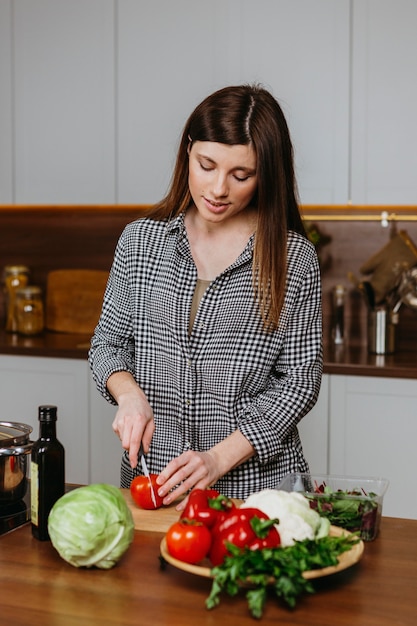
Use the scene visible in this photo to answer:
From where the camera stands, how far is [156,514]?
1.56m

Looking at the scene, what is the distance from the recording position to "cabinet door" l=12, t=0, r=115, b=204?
3.50 m

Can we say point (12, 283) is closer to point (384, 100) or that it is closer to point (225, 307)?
point (384, 100)

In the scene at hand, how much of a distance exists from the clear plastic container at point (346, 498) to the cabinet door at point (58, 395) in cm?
194

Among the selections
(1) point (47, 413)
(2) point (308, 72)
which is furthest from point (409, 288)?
(1) point (47, 413)

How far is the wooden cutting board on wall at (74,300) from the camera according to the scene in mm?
3742

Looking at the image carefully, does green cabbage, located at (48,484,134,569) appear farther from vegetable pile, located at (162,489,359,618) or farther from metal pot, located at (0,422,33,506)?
metal pot, located at (0,422,33,506)

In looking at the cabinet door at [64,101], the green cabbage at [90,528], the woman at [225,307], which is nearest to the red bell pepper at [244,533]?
the green cabbage at [90,528]

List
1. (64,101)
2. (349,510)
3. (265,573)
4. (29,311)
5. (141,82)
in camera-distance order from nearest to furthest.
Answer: (265,573) → (349,510) → (141,82) → (64,101) → (29,311)

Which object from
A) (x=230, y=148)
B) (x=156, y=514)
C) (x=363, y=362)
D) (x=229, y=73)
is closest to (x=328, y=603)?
(x=156, y=514)

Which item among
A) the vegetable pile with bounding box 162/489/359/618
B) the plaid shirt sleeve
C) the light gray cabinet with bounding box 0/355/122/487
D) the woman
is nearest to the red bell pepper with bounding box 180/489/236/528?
the vegetable pile with bounding box 162/489/359/618

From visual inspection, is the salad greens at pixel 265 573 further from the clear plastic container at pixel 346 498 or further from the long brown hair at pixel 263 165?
the long brown hair at pixel 263 165

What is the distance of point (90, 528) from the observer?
1289 millimetres

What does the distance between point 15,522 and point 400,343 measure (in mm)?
2252

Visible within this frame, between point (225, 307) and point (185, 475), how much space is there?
0.44 metres
